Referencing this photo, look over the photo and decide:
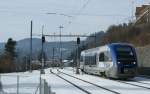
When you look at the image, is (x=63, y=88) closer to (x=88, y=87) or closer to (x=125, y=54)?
(x=88, y=87)

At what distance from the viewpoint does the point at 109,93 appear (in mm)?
29688

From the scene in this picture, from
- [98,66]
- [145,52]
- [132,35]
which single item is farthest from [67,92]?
[132,35]

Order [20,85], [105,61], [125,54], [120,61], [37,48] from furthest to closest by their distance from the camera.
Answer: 1. [37,48]
2. [105,61]
3. [125,54]
4. [120,61]
5. [20,85]

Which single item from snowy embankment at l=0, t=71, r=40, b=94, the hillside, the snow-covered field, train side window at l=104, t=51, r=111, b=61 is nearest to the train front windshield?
train side window at l=104, t=51, r=111, b=61

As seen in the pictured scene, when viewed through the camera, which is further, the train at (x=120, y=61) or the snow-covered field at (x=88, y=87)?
the train at (x=120, y=61)

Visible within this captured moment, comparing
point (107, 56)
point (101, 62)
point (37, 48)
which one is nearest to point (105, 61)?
point (107, 56)

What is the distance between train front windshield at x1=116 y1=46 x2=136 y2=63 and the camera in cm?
4581

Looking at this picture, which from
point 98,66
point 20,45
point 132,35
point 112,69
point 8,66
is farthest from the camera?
point 20,45

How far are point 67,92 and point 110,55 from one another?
1649 cm

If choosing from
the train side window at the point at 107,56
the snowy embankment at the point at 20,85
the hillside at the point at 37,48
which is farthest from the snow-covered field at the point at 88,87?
the hillside at the point at 37,48

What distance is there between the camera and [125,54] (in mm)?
46156

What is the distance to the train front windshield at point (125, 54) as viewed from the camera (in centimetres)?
4581

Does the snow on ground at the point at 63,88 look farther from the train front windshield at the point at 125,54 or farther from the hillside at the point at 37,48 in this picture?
the hillside at the point at 37,48

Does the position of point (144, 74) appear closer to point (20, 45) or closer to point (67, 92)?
point (67, 92)
